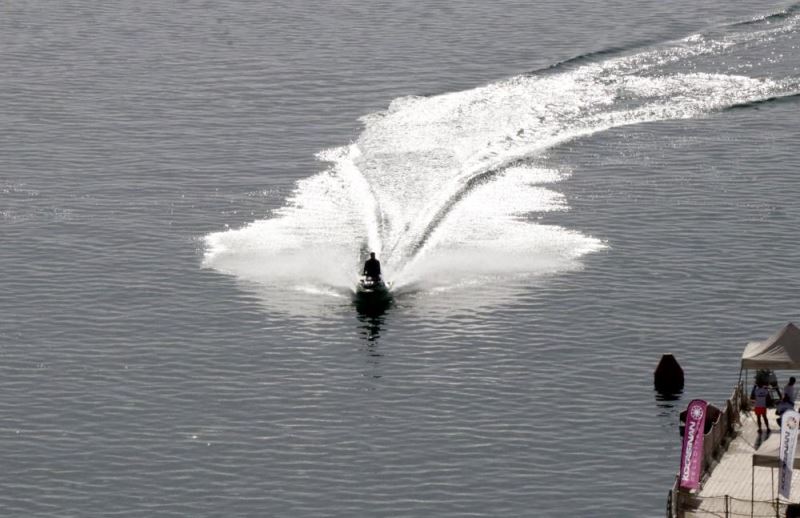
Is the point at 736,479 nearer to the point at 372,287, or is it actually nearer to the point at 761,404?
the point at 761,404

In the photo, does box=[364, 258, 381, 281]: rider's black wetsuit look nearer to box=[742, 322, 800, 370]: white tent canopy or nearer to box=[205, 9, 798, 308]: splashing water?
box=[205, 9, 798, 308]: splashing water

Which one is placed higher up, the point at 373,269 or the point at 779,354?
the point at 373,269

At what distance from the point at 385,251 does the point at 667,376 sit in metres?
28.2

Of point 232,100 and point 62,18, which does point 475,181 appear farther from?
point 62,18

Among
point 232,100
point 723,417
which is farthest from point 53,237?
point 723,417

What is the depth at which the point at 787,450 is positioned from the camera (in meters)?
75.2

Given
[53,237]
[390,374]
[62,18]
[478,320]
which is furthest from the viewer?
[62,18]

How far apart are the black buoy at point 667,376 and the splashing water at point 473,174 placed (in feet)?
68.3

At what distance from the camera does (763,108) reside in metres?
157

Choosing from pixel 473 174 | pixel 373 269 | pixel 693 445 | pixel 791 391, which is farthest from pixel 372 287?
pixel 693 445

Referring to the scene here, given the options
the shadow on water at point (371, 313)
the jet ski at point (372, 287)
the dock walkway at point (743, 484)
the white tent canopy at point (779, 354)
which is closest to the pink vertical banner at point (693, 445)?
the dock walkway at point (743, 484)

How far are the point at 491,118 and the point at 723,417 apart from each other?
2732 inches

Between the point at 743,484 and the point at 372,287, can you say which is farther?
the point at 372,287

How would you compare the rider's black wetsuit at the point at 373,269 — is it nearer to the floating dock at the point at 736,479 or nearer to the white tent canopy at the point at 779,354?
the white tent canopy at the point at 779,354
